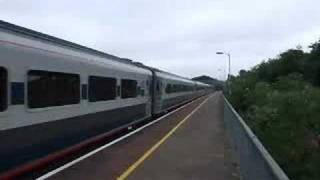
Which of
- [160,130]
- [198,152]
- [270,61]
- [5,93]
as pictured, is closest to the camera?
[5,93]

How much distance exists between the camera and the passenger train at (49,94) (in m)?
13.3

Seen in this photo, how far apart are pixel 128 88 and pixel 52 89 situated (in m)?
12.3

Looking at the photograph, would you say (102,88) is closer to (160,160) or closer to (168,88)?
(160,160)

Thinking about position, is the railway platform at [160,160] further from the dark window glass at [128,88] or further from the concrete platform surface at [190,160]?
the dark window glass at [128,88]

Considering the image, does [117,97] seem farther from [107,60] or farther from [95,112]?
[95,112]

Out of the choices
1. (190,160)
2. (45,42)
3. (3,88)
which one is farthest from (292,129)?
(3,88)

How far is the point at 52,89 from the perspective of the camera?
16.2 metres

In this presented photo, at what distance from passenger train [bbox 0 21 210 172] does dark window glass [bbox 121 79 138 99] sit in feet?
1.87

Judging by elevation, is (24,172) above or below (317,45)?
below

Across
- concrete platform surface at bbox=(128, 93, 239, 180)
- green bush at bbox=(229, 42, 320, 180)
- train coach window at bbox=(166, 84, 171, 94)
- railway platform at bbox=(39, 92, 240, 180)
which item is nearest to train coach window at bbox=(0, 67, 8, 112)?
railway platform at bbox=(39, 92, 240, 180)

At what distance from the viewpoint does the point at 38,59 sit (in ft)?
49.3

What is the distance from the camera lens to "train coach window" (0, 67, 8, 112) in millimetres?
12766

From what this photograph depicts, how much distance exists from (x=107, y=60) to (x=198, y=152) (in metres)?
5.11

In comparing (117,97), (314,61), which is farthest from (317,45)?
(117,97)
